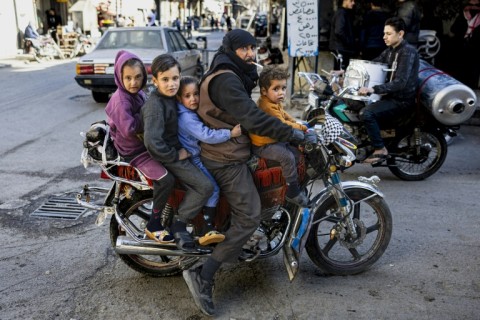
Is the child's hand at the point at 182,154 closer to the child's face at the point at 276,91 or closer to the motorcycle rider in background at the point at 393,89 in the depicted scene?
the child's face at the point at 276,91

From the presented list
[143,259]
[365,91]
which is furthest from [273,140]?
[365,91]

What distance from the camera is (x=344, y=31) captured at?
8391mm

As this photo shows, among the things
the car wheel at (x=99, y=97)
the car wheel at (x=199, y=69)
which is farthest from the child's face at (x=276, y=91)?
the car wheel at (x=199, y=69)

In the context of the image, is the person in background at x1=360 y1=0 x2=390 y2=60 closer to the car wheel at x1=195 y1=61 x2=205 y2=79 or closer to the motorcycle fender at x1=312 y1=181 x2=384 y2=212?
the car wheel at x1=195 y1=61 x2=205 y2=79

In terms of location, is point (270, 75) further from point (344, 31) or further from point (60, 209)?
point (344, 31)

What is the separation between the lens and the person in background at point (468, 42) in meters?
9.36

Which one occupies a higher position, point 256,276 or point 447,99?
point 447,99

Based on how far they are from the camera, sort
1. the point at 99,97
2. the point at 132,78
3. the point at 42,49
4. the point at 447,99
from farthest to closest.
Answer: the point at 42,49
the point at 99,97
the point at 447,99
the point at 132,78

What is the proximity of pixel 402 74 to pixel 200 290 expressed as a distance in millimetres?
3485

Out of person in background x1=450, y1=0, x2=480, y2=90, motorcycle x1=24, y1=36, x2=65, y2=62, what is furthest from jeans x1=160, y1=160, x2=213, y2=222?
motorcycle x1=24, y1=36, x2=65, y2=62

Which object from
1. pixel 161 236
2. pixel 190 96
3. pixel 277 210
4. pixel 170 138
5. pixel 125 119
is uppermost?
pixel 190 96

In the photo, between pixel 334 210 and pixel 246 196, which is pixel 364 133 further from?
pixel 246 196

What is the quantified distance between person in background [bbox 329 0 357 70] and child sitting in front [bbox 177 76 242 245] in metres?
5.96

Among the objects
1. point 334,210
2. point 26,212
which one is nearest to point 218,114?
point 334,210
